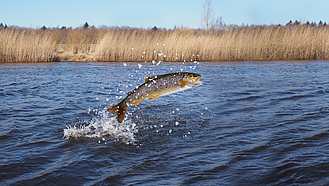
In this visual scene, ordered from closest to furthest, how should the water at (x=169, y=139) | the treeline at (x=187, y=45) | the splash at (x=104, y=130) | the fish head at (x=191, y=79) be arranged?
the water at (x=169, y=139) < the fish head at (x=191, y=79) < the splash at (x=104, y=130) < the treeline at (x=187, y=45)

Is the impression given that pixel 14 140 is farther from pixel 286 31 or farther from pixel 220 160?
pixel 286 31

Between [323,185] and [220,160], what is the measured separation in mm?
1248

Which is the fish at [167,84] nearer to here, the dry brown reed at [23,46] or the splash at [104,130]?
the splash at [104,130]

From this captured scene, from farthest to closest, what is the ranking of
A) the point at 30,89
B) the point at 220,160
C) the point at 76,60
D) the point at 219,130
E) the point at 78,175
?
the point at 76,60 < the point at 30,89 < the point at 219,130 < the point at 220,160 < the point at 78,175

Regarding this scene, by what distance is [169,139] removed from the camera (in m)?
5.24

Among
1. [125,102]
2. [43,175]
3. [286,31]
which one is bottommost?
[43,175]

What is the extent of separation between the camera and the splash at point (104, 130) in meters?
5.40

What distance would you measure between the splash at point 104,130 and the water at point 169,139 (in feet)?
0.06

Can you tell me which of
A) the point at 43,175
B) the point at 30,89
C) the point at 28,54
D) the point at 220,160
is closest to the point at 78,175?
the point at 43,175

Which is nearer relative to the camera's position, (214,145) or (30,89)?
(214,145)

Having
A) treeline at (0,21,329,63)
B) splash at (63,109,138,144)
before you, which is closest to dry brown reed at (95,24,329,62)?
treeline at (0,21,329,63)

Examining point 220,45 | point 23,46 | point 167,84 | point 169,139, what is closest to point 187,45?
point 220,45

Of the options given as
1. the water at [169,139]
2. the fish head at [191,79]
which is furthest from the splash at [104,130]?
the fish head at [191,79]

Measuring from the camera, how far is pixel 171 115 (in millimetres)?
6938
